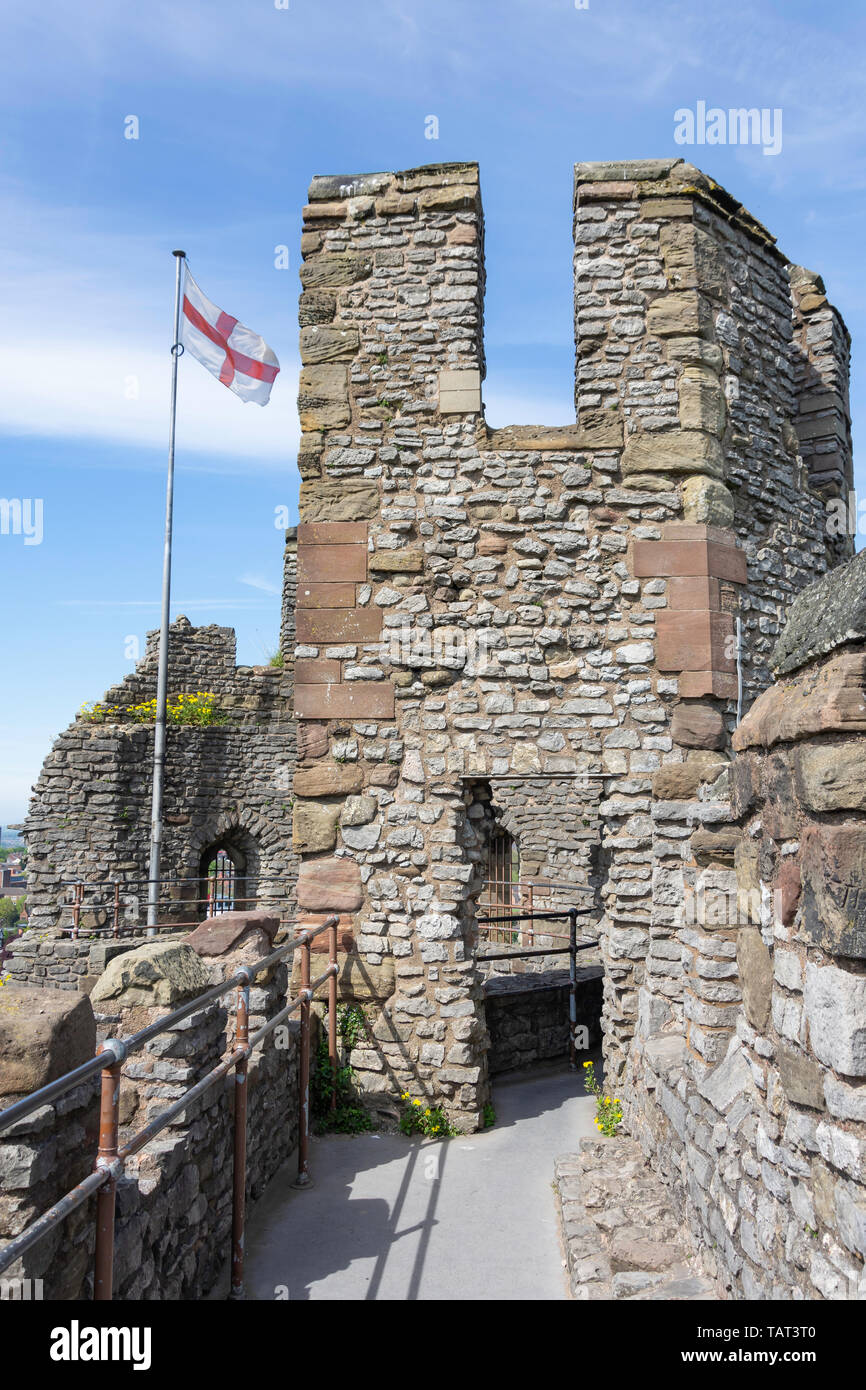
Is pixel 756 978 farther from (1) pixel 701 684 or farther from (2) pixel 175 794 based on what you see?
(2) pixel 175 794

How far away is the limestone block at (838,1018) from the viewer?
2232 mm

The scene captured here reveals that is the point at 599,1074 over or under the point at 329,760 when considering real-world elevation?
under

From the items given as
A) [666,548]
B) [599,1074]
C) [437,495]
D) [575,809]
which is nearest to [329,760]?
[437,495]

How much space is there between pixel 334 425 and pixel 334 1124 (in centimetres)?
483

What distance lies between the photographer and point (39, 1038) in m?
2.64

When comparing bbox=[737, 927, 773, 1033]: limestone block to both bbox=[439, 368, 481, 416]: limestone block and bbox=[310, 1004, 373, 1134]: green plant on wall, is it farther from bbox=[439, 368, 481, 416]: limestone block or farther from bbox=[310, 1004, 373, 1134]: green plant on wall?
bbox=[439, 368, 481, 416]: limestone block

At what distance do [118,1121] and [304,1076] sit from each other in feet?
7.49

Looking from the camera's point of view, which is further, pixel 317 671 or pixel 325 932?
pixel 317 671

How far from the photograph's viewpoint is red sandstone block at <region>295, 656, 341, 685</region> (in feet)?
22.3

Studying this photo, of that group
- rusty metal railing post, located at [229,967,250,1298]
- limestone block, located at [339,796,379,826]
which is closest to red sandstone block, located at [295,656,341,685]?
limestone block, located at [339,796,379,826]

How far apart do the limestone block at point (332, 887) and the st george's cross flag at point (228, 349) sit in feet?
26.8

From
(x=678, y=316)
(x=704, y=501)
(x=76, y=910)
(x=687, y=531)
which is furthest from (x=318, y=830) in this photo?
(x=76, y=910)

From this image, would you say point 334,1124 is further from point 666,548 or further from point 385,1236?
point 666,548

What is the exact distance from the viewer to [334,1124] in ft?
20.5
